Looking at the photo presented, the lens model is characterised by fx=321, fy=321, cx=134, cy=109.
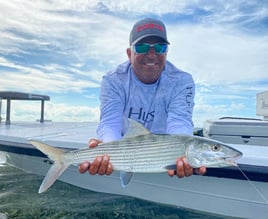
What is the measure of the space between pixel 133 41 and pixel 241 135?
1681 millimetres

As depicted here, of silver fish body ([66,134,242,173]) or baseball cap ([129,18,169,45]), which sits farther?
baseball cap ([129,18,169,45])

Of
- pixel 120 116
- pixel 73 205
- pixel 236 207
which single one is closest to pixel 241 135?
pixel 236 207

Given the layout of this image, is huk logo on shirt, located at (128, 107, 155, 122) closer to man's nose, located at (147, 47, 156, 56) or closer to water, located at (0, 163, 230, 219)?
man's nose, located at (147, 47, 156, 56)

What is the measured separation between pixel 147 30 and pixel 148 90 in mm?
606

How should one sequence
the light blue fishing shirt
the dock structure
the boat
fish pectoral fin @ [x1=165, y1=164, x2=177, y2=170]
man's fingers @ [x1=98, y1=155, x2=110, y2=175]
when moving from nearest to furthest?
fish pectoral fin @ [x1=165, y1=164, x2=177, y2=170]
man's fingers @ [x1=98, y1=155, x2=110, y2=175]
the boat
the light blue fishing shirt
the dock structure

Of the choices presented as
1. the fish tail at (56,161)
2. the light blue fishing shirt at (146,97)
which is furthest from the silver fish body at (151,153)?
the light blue fishing shirt at (146,97)

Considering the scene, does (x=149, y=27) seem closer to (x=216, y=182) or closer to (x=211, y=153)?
(x=211, y=153)

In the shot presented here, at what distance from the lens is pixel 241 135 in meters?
3.65

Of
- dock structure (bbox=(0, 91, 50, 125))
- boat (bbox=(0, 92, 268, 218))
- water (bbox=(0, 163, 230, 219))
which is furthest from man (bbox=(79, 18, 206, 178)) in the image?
dock structure (bbox=(0, 91, 50, 125))

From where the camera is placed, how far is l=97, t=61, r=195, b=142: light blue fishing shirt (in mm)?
3115

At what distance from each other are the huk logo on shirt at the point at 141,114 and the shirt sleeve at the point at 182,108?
193mm

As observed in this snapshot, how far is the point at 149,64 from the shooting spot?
2990mm


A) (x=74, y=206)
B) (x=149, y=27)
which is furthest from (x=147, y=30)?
(x=74, y=206)

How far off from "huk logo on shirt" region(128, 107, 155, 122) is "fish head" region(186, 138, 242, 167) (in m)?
1.09
